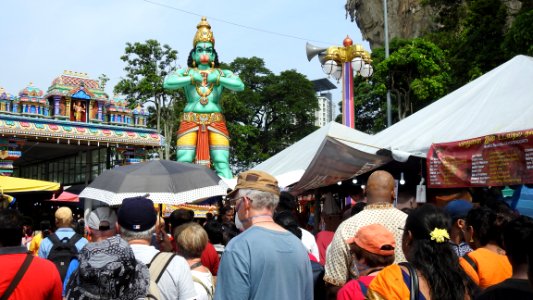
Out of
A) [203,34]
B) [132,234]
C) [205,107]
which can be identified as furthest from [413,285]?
[203,34]

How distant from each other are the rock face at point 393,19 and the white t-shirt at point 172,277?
1338 inches

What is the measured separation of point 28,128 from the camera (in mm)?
20844

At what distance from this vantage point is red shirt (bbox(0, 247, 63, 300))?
2.97 m

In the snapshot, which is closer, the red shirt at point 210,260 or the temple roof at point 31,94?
the red shirt at point 210,260

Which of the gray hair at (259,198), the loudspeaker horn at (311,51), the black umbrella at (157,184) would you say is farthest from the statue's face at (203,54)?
the gray hair at (259,198)

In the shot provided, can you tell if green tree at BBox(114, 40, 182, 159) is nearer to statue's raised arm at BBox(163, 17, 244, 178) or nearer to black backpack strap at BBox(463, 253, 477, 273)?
statue's raised arm at BBox(163, 17, 244, 178)

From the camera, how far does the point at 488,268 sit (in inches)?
128

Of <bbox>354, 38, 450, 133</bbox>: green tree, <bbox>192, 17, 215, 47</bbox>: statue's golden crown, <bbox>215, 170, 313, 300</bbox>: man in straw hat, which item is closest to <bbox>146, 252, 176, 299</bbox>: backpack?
<bbox>215, 170, 313, 300</bbox>: man in straw hat

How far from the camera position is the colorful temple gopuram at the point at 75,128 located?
20922mm

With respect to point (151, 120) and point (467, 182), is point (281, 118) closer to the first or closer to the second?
point (151, 120)

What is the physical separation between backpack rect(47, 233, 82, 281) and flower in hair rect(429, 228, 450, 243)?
3.64 meters

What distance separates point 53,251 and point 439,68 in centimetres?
2324

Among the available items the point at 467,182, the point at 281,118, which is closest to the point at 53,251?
the point at 467,182

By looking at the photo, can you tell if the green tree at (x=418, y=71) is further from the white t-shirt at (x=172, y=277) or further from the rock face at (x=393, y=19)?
the white t-shirt at (x=172, y=277)
